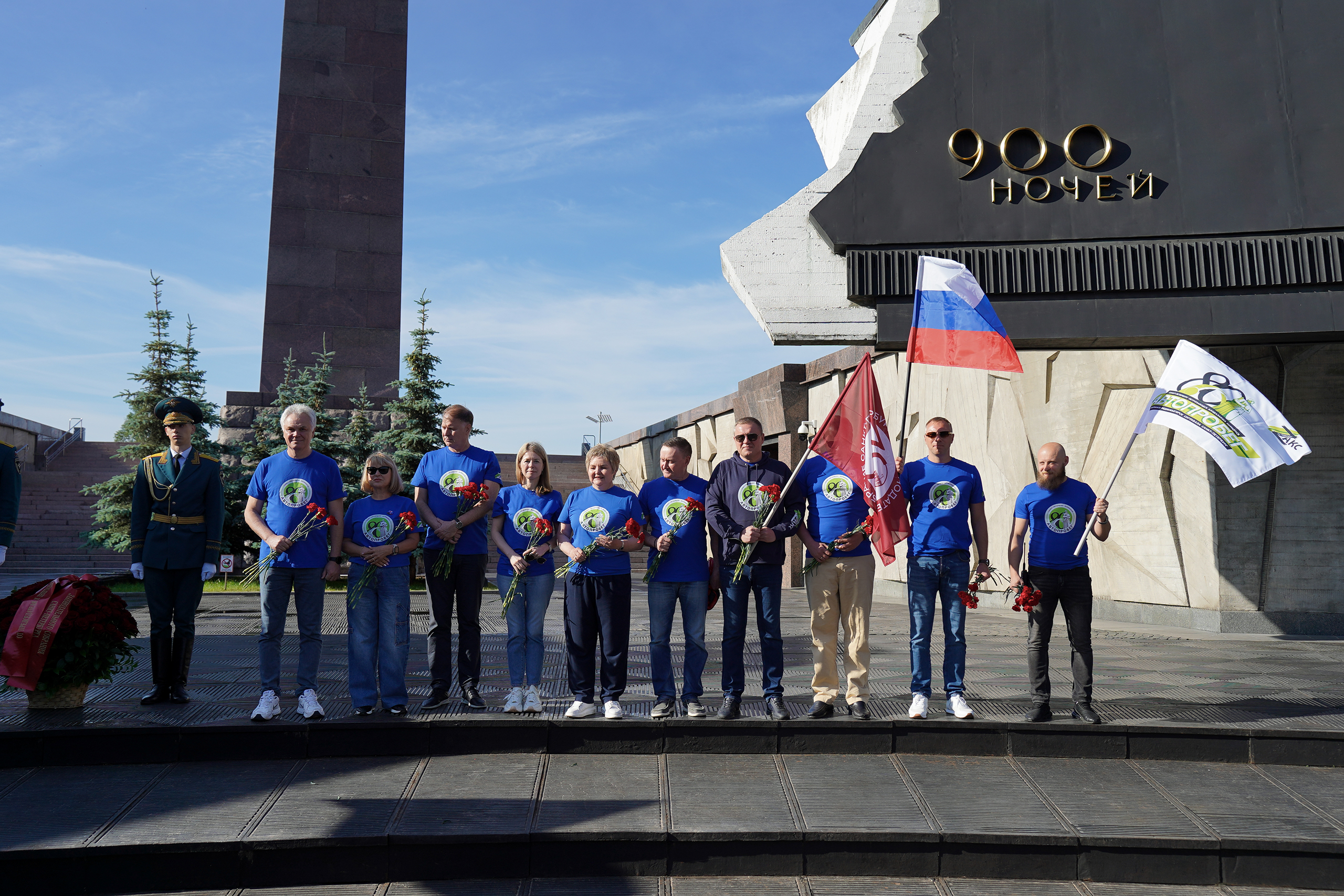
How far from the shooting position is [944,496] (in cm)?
603

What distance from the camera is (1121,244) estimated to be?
792cm

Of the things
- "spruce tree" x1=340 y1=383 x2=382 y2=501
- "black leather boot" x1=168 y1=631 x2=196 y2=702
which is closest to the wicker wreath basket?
"black leather boot" x1=168 y1=631 x2=196 y2=702

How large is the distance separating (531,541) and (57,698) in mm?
3225

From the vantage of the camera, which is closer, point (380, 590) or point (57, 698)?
point (57, 698)

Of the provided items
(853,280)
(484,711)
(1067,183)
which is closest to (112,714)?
(484,711)

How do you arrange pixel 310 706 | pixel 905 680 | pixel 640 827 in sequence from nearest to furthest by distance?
pixel 640 827 < pixel 310 706 < pixel 905 680

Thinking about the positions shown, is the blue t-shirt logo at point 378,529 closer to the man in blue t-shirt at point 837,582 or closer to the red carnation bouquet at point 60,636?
the red carnation bouquet at point 60,636

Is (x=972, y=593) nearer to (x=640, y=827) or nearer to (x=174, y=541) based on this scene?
(x=640, y=827)

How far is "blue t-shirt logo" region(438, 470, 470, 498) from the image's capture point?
614 cm

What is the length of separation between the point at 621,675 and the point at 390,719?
1.46 m

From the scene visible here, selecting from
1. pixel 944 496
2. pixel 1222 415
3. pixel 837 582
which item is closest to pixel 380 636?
pixel 837 582

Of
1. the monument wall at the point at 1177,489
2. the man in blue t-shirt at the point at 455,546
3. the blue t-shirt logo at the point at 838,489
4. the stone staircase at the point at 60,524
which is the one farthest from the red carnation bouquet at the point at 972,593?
the stone staircase at the point at 60,524

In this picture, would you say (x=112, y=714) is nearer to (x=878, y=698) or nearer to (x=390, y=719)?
(x=390, y=719)

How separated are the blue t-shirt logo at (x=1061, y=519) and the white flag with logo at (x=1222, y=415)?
2.44 feet
